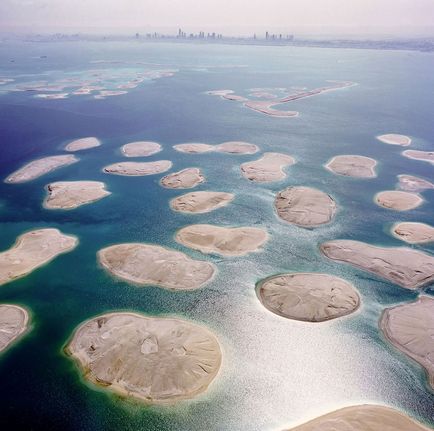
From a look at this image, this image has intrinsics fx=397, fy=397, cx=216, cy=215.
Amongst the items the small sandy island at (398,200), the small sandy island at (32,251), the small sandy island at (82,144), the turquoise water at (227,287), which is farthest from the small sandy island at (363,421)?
the small sandy island at (82,144)

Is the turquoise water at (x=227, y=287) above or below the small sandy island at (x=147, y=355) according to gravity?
below

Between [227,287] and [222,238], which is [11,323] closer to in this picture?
[227,287]

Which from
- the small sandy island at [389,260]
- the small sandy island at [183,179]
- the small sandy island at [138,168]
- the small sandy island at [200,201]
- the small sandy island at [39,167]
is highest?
the small sandy island at [389,260]

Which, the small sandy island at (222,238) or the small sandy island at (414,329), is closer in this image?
the small sandy island at (414,329)

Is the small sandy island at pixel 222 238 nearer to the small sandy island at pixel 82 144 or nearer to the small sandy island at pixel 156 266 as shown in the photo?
Result: the small sandy island at pixel 156 266

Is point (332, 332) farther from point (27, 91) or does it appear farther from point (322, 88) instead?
point (27, 91)

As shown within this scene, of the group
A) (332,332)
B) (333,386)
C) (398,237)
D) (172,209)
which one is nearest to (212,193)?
(172,209)
